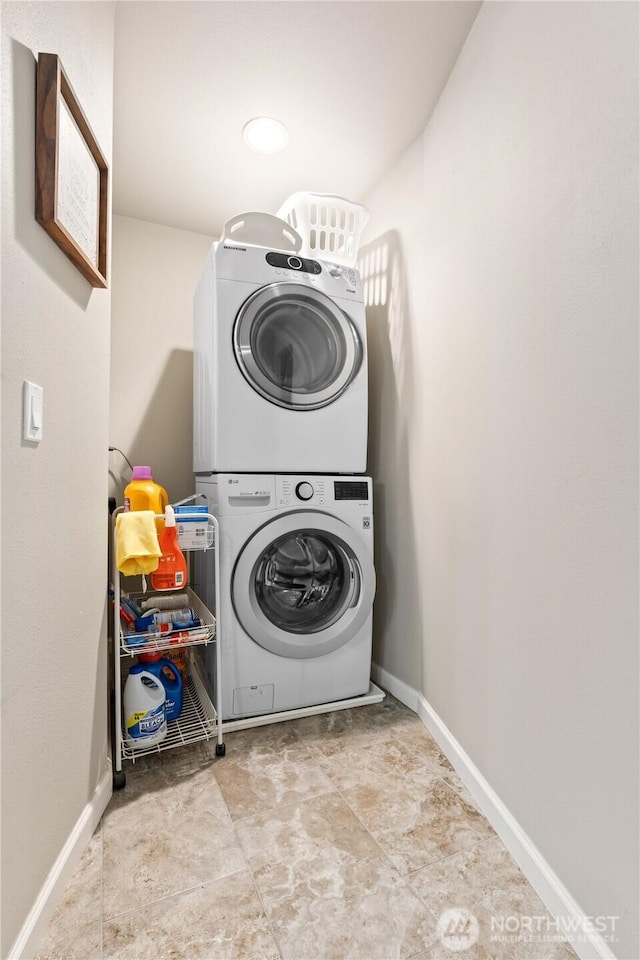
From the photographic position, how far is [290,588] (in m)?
1.82

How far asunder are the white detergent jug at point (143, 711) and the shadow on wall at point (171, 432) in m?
1.18

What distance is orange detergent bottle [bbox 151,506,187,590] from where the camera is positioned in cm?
140

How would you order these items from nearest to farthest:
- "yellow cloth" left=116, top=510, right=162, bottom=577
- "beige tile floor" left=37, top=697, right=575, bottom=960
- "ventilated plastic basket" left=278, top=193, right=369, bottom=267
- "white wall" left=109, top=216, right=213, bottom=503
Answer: "beige tile floor" left=37, top=697, right=575, bottom=960
"yellow cloth" left=116, top=510, right=162, bottom=577
"ventilated plastic basket" left=278, top=193, right=369, bottom=267
"white wall" left=109, top=216, right=213, bottom=503

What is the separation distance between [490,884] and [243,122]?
2576mm

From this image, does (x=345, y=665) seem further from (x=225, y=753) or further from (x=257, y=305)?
(x=257, y=305)

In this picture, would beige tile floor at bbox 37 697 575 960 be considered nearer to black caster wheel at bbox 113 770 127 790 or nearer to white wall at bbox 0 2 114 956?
black caster wheel at bbox 113 770 127 790

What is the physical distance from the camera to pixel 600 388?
0.87m

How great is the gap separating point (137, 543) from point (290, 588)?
0.70 metres

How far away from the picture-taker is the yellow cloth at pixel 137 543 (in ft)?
4.27

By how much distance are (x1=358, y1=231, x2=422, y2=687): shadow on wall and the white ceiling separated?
42 centimetres

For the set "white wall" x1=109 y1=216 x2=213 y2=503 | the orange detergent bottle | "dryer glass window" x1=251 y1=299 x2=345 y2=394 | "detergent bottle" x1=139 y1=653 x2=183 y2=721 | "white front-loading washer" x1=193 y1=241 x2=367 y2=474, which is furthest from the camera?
"white wall" x1=109 y1=216 x2=213 y2=503

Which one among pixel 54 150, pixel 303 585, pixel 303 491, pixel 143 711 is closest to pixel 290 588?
pixel 303 585

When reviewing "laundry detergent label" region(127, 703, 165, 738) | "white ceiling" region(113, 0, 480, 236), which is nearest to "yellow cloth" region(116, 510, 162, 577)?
"laundry detergent label" region(127, 703, 165, 738)

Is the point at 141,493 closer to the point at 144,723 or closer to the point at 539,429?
the point at 144,723
